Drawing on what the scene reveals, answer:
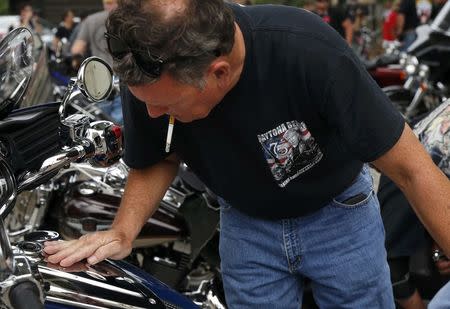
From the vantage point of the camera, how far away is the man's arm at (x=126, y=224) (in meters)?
2.00

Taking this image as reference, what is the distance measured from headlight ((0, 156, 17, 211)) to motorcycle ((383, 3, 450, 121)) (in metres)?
5.31

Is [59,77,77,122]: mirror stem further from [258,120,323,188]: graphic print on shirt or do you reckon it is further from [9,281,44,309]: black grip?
[9,281,44,309]: black grip

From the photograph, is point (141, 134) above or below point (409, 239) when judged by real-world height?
above

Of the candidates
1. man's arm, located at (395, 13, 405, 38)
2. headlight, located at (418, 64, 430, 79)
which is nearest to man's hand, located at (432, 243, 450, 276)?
headlight, located at (418, 64, 430, 79)

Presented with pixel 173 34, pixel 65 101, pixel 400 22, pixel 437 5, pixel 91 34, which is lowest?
pixel 400 22

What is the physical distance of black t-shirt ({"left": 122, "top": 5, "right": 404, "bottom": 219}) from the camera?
199cm

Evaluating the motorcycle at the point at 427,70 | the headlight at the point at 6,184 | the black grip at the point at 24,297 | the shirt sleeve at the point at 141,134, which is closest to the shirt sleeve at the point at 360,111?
the shirt sleeve at the point at 141,134

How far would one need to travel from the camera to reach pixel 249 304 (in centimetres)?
246

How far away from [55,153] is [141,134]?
44 cm

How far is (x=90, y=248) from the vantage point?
2064 mm

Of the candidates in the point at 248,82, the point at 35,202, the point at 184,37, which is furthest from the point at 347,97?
the point at 35,202

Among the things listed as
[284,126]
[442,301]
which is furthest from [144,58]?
[442,301]

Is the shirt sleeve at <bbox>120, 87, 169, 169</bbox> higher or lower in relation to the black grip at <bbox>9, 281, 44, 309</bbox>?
lower

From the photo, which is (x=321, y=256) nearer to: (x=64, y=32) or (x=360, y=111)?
(x=360, y=111)
